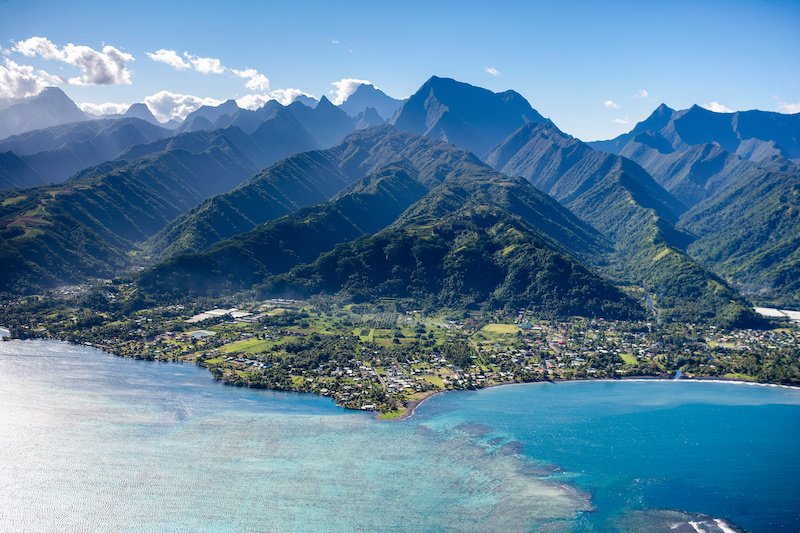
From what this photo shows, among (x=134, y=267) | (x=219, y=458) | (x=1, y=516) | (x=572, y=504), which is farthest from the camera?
(x=134, y=267)

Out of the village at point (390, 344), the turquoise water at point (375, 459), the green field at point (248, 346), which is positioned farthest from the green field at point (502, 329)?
the green field at point (248, 346)

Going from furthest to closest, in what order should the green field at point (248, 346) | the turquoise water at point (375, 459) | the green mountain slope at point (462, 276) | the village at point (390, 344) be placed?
the green mountain slope at point (462, 276) < the green field at point (248, 346) < the village at point (390, 344) < the turquoise water at point (375, 459)

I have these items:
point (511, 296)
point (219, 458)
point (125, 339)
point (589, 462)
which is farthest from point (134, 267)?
point (589, 462)

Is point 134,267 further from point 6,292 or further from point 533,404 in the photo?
point 533,404

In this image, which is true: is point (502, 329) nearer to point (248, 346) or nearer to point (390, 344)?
point (390, 344)

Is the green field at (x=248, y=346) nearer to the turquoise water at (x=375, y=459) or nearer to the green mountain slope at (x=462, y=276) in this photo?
the turquoise water at (x=375, y=459)

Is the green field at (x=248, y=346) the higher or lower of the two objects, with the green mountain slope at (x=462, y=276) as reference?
lower
